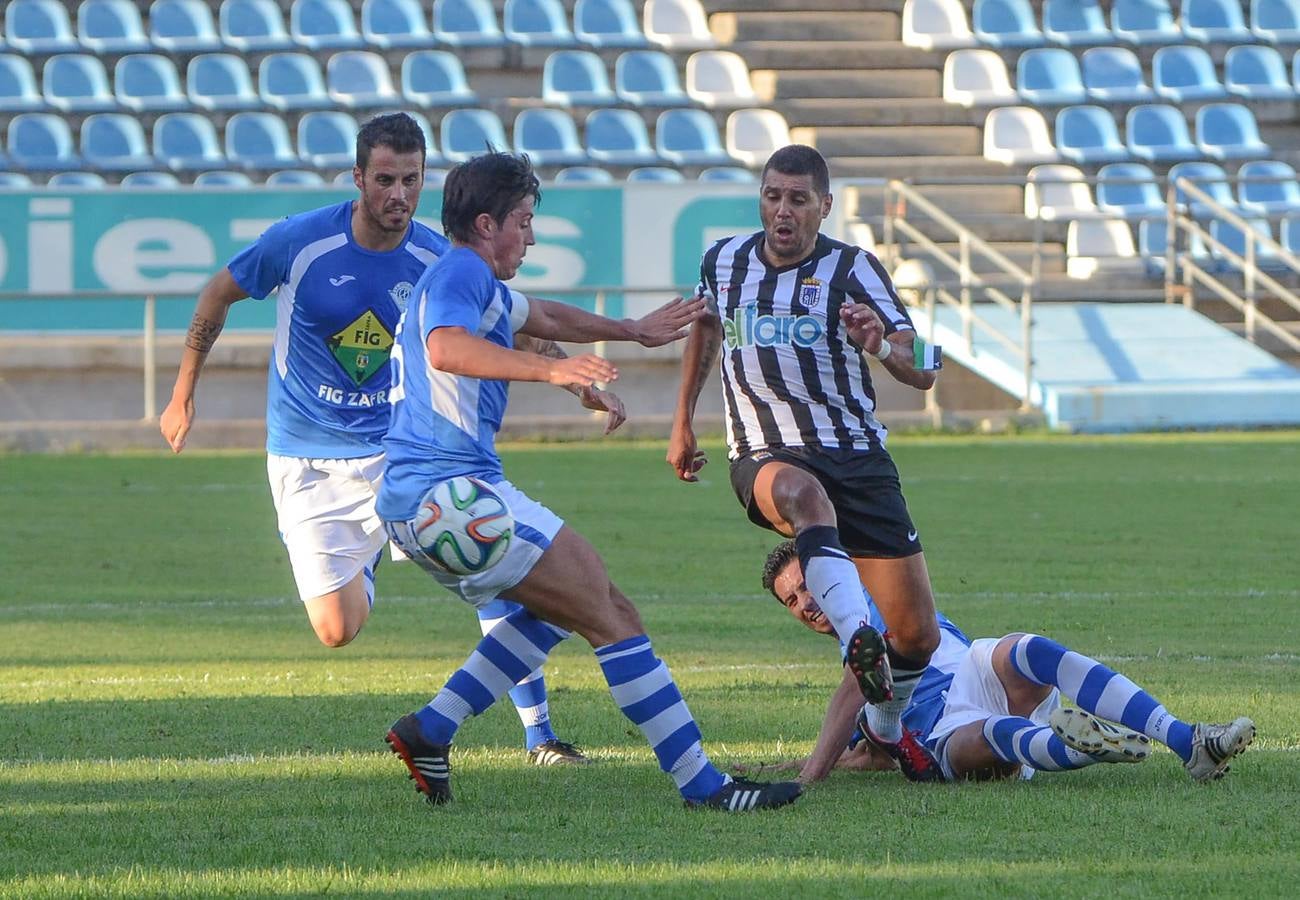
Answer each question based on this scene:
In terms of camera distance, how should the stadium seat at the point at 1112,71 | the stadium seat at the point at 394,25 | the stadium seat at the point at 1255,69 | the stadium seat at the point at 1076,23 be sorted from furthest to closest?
the stadium seat at the point at 1076,23
the stadium seat at the point at 1255,69
the stadium seat at the point at 1112,71
the stadium seat at the point at 394,25

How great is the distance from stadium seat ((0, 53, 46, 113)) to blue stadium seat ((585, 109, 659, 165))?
6.23m

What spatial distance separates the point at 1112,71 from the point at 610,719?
68.8ft

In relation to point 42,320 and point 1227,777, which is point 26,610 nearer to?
point 1227,777

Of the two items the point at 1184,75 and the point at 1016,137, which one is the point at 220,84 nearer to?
the point at 1016,137

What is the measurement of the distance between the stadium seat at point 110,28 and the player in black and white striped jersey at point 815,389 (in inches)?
803

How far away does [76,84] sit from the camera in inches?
953

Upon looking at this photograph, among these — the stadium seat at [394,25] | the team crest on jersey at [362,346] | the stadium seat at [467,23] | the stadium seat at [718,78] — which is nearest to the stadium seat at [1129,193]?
the stadium seat at [718,78]

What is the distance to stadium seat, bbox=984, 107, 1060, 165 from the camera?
24.1 meters

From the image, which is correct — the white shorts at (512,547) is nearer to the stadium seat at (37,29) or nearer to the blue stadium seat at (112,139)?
the blue stadium seat at (112,139)

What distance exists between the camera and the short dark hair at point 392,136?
5988 mm

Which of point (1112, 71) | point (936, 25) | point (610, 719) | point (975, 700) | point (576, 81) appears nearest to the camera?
point (975, 700)

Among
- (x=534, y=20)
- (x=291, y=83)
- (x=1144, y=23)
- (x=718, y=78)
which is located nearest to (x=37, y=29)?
(x=291, y=83)

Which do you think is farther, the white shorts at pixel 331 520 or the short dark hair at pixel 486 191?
the white shorts at pixel 331 520

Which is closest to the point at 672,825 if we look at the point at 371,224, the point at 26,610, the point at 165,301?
the point at 371,224
